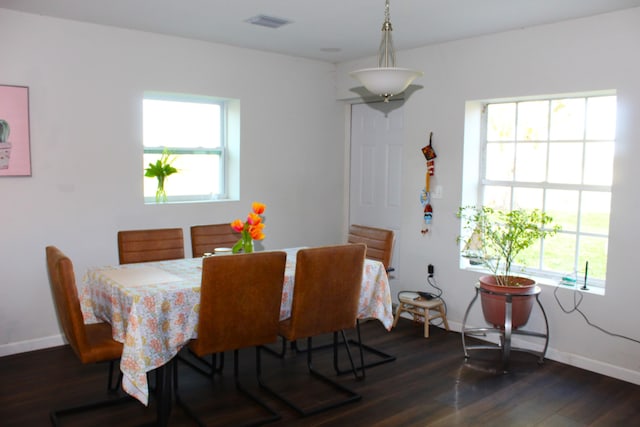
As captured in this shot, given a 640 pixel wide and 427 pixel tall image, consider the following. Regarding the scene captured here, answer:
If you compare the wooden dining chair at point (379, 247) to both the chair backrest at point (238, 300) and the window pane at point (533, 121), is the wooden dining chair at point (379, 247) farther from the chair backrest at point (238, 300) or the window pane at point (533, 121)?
the window pane at point (533, 121)

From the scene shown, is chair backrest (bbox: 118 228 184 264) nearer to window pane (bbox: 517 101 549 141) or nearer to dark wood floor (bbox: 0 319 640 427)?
dark wood floor (bbox: 0 319 640 427)

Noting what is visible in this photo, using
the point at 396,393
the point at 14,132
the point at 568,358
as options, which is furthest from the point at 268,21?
the point at 568,358

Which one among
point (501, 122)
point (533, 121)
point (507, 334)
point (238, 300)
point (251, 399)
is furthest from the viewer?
point (501, 122)

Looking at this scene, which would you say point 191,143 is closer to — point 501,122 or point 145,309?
point 145,309

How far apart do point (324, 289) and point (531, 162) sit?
2276mm

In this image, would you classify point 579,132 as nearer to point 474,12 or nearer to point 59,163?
point 474,12

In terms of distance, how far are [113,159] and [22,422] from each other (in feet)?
6.95

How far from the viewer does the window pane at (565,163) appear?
167 inches

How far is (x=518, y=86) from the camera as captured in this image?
435cm

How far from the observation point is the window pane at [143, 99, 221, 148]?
482cm

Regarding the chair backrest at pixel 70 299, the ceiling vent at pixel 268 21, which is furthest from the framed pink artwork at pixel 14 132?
the ceiling vent at pixel 268 21

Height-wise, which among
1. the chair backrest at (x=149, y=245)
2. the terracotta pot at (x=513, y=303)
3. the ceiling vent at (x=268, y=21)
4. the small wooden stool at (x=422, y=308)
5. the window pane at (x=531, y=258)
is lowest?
the small wooden stool at (x=422, y=308)

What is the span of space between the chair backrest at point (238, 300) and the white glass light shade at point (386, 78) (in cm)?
106

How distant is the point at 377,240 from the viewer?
14.2ft
